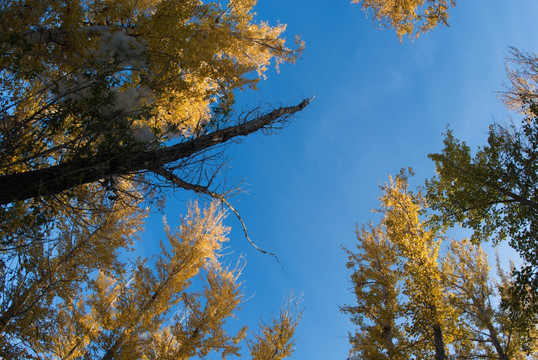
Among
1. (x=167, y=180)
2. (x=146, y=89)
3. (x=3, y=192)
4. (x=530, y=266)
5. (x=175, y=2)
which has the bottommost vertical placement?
(x=3, y=192)

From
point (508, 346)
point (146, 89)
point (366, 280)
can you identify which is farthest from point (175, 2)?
point (508, 346)

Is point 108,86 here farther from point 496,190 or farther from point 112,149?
point 496,190

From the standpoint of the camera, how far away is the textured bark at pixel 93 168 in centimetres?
272

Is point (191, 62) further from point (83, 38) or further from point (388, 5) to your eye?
point (388, 5)

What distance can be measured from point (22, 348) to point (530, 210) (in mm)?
10224

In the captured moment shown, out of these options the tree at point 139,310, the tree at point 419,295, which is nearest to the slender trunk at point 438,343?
the tree at point 419,295

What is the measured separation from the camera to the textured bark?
272 centimetres

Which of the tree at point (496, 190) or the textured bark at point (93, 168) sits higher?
the tree at point (496, 190)

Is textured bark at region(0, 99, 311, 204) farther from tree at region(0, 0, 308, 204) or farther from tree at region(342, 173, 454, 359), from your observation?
tree at region(342, 173, 454, 359)

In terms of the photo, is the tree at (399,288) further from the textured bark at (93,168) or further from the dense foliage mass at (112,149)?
the textured bark at (93,168)

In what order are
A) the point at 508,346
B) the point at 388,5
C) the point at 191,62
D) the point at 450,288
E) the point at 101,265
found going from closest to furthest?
the point at 191,62, the point at 101,265, the point at 508,346, the point at 388,5, the point at 450,288

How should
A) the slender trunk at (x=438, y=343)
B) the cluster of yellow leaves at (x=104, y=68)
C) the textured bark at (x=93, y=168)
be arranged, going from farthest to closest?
1. the slender trunk at (x=438, y=343)
2. the cluster of yellow leaves at (x=104, y=68)
3. the textured bark at (x=93, y=168)

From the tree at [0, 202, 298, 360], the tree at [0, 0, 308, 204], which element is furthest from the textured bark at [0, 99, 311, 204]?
the tree at [0, 202, 298, 360]

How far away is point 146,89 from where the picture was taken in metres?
3.96
